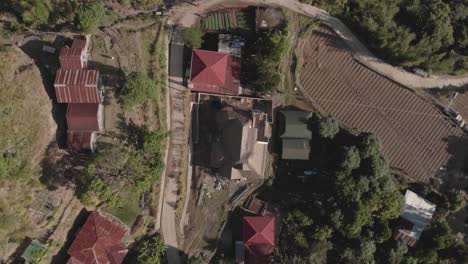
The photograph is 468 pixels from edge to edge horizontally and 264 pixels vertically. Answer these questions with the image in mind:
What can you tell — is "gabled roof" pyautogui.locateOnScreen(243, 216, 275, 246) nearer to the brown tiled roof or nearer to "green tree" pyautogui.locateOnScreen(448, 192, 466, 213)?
the brown tiled roof

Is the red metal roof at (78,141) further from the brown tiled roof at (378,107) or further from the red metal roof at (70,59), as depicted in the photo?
the brown tiled roof at (378,107)

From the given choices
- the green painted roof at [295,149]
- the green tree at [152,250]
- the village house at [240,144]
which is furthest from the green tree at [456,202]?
the green tree at [152,250]

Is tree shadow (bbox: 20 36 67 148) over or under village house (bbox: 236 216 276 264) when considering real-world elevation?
over

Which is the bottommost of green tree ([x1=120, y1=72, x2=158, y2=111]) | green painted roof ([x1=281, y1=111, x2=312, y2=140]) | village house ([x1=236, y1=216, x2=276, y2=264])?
village house ([x1=236, y1=216, x2=276, y2=264])

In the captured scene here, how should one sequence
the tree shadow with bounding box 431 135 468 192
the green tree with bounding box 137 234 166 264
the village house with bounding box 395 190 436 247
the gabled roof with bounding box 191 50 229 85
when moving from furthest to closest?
the tree shadow with bounding box 431 135 468 192 < the village house with bounding box 395 190 436 247 < the gabled roof with bounding box 191 50 229 85 < the green tree with bounding box 137 234 166 264

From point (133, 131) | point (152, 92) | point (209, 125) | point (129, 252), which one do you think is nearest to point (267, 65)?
point (209, 125)

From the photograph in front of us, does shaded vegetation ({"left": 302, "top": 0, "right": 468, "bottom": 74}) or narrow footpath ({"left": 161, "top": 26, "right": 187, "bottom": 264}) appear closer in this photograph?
narrow footpath ({"left": 161, "top": 26, "right": 187, "bottom": 264})

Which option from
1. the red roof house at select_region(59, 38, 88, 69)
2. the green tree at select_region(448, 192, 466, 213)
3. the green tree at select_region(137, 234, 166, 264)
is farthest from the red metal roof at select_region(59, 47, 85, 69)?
the green tree at select_region(448, 192, 466, 213)

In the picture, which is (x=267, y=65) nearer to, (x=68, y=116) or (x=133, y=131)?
(x=133, y=131)
